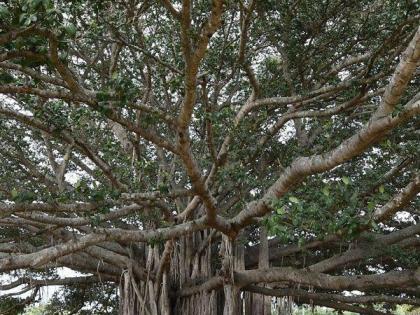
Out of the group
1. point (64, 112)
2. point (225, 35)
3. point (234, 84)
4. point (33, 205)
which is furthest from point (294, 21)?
point (33, 205)

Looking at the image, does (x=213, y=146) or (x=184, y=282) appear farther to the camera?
(x=184, y=282)

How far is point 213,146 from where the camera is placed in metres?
3.96

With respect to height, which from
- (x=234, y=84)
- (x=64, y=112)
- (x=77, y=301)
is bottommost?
(x=77, y=301)

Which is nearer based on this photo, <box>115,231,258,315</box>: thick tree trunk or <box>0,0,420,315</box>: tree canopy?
<box>0,0,420,315</box>: tree canopy

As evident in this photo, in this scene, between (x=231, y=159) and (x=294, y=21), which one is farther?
(x=231, y=159)

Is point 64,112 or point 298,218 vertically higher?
point 64,112

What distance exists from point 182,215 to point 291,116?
1.54m

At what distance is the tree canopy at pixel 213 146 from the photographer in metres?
2.94

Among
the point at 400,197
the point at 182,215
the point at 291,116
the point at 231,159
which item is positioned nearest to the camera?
the point at 400,197

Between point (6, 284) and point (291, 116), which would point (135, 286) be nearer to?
point (6, 284)

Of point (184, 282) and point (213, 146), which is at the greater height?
point (213, 146)

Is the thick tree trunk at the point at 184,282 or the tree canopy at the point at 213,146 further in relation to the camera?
the thick tree trunk at the point at 184,282

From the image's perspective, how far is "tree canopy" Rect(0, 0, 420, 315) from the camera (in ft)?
9.65

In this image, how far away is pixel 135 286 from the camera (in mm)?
5543
